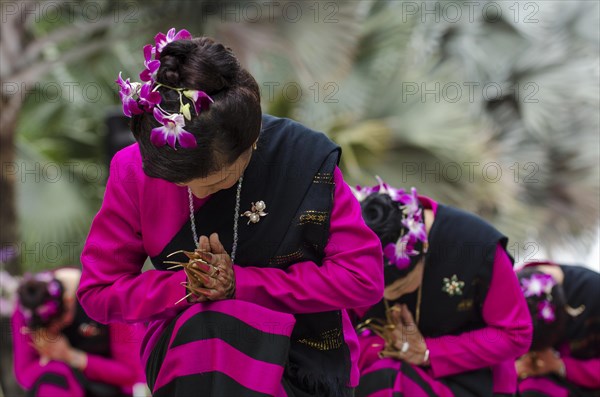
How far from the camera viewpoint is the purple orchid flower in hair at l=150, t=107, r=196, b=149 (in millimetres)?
2307

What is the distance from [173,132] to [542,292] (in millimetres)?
2812

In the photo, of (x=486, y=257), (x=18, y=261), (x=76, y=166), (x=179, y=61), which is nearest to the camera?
(x=179, y=61)

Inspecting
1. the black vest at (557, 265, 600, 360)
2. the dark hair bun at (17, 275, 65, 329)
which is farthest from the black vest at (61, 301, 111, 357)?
the black vest at (557, 265, 600, 360)

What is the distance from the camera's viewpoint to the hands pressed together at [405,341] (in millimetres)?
3758

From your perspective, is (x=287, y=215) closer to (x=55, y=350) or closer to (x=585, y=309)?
(x=585, y=309)

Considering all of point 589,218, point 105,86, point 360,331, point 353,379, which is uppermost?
point 353,379

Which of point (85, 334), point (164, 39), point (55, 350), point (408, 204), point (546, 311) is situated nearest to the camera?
point (164, 39)

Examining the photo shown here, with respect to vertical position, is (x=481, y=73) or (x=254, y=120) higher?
(x=254, y=120)

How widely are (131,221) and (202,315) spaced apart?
36 centimetres

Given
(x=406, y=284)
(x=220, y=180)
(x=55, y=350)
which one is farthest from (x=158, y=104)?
(x=55, y=350)

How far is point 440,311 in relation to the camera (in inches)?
150

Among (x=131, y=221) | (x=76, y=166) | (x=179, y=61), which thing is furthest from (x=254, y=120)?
(x=76, y=166)

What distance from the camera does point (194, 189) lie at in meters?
2.60

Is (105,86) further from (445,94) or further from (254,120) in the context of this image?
(254,120)
